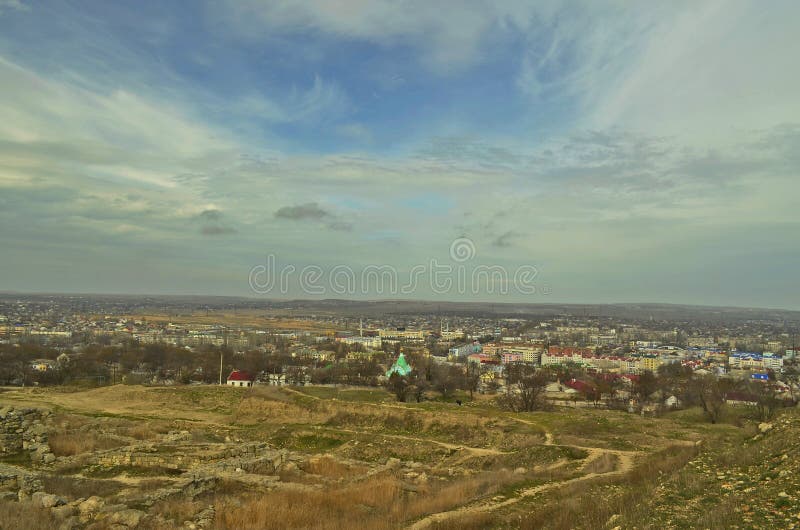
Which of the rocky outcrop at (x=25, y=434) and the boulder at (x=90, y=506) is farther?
the rocky outcrop at (x=25, y=434)

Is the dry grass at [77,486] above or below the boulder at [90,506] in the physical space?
below

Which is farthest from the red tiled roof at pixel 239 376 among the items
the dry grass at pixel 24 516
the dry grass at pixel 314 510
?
the dry grass at pixel 24 516

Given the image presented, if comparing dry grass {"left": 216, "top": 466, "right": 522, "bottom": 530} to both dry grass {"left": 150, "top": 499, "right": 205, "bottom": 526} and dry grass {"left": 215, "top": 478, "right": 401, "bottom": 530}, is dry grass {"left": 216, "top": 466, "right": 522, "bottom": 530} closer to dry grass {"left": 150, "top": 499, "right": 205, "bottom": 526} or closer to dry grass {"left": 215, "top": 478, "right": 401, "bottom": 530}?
dry grass {"left": 215, "top": 478, "right": 401, "bottom": 530}

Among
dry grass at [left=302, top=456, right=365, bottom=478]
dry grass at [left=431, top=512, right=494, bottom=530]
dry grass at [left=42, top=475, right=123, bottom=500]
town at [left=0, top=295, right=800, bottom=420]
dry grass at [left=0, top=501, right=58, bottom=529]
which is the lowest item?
town at [left=0, top=295, right=800, bottom=420]

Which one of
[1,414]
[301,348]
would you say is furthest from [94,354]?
[1,414]

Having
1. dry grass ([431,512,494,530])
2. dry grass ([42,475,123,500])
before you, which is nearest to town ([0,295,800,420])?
dry grass ([431,512,494,530])

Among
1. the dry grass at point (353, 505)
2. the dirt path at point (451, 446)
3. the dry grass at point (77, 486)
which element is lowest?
the dirt path at point (451, 446)

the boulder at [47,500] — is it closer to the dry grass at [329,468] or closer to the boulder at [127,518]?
the boulder at [127,518]
